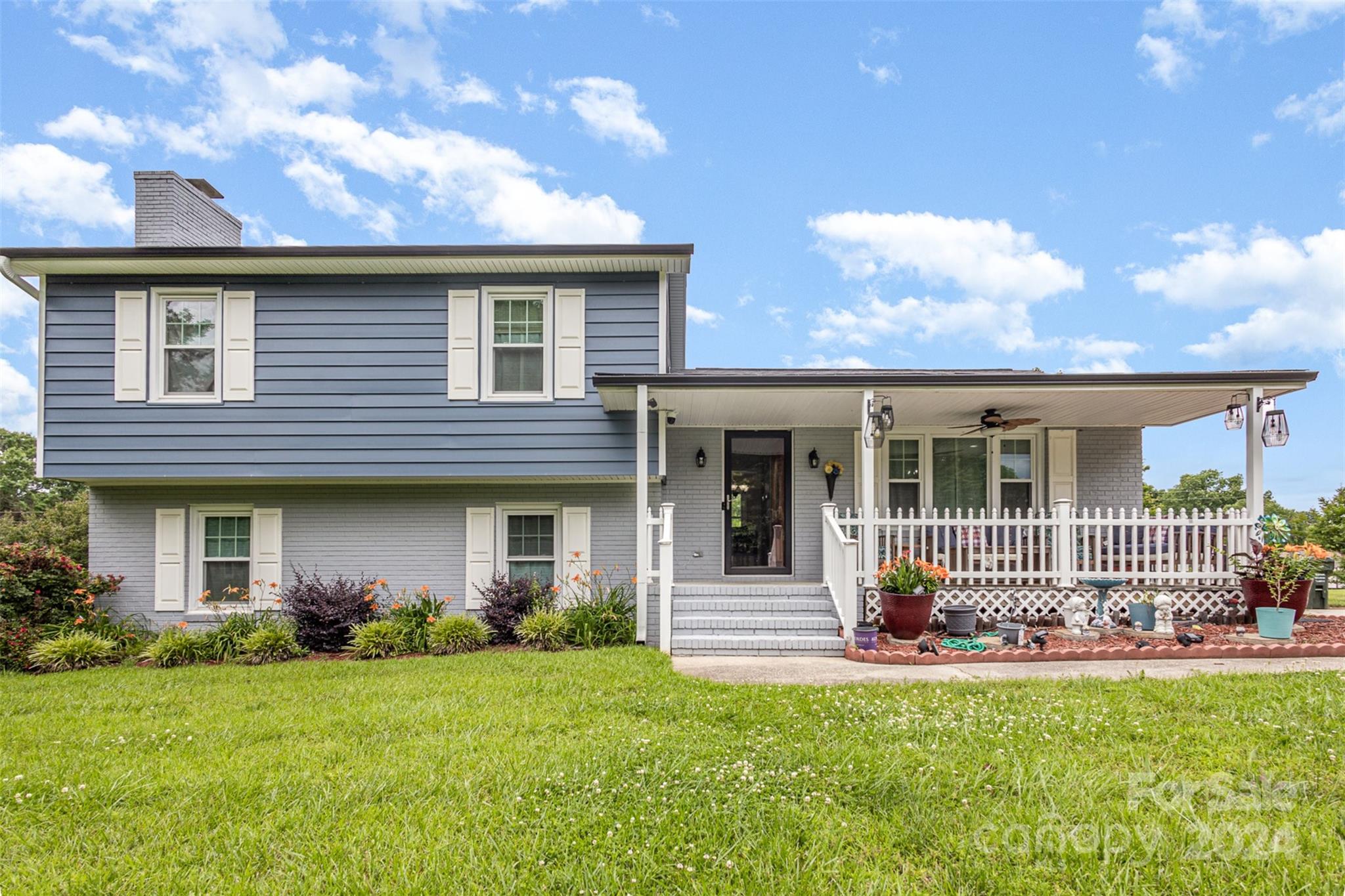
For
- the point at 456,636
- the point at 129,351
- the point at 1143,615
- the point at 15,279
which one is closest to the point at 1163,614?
the point at 1143,615

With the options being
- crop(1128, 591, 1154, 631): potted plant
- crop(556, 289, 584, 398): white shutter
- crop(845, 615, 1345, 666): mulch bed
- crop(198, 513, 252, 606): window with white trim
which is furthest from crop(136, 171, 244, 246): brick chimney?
crop(1128, 591, 1154, 631): potted plant

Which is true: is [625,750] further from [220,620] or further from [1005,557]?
[220,620]

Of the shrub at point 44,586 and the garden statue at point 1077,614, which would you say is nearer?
the garden statue at point 1077,614

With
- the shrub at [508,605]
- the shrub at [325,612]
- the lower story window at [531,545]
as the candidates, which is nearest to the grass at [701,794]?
the shrub at [325,612]

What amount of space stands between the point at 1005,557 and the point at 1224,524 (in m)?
2.42

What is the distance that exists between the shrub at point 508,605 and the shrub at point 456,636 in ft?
1.00

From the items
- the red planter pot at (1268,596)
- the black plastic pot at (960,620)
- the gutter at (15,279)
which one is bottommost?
the black plastic pot at (960,620)

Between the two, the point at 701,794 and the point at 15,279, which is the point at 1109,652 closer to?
the point at 701,794

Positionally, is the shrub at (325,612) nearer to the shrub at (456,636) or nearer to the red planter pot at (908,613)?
the shrub at (456,636)

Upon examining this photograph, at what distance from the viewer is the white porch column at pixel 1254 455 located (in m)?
7.45

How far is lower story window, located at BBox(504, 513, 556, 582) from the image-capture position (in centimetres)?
891

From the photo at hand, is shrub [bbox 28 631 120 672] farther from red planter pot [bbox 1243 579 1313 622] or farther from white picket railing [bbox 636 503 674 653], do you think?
red planter pot [bbox 1243 579 1313 622]

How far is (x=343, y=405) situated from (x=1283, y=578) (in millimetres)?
10545

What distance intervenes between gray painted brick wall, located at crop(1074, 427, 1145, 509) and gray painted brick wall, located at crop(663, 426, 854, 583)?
3.49 metres
